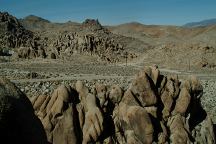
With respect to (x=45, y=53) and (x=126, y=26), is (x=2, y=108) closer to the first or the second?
(x=45, y=53)

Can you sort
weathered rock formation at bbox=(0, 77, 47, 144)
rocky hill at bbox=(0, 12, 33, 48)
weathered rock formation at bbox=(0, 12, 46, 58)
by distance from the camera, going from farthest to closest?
rocky hill at bbox=(0, 12, 33, 48), weathered rock formation at bbox=(0, 12, 46, 58), weathered rock formation at bbox=(0, 77, 47, 144)

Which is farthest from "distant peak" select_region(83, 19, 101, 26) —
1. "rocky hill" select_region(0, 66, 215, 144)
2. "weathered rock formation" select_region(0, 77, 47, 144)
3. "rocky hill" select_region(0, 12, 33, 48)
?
"weathered rock formation" select_region(0, 77, 47, 144)

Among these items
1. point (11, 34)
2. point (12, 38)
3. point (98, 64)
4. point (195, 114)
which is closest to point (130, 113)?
point (195, 114)

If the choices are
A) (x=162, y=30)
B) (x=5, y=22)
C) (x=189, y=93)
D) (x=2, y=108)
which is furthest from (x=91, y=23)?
(x=2, y=108)

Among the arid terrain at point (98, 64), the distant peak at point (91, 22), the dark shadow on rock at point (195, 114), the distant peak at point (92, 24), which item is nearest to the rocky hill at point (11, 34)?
the arid terrain at point (98, 64)

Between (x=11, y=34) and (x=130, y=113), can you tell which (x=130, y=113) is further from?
(x=11, y=34)

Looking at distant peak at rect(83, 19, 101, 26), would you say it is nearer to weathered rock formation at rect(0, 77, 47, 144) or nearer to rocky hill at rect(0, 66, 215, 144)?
rocky hill at rect(0, 66, 215, 144)
